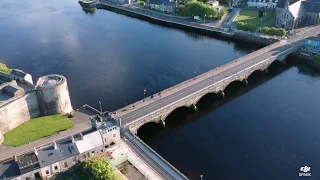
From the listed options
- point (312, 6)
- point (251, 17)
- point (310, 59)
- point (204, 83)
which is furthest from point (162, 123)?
point (312, 6)

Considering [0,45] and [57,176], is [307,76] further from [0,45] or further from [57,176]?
[0,45]

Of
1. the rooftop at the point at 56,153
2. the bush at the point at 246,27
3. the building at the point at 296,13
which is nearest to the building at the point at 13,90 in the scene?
the rooftop at the point at 56,153

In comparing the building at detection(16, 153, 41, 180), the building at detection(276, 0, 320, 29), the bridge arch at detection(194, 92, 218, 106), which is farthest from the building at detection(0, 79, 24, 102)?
the building at detection(276, 0, 320, 29)

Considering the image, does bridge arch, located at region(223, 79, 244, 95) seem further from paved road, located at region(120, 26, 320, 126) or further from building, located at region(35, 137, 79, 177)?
building, located at region(35, 137, 79, 177)

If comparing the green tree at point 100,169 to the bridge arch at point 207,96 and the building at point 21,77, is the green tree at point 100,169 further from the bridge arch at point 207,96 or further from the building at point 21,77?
the bridge arch at point 207,96

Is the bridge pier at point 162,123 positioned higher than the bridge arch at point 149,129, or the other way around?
the bridge pier at point 162,123

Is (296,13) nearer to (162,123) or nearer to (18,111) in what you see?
(162,123)
